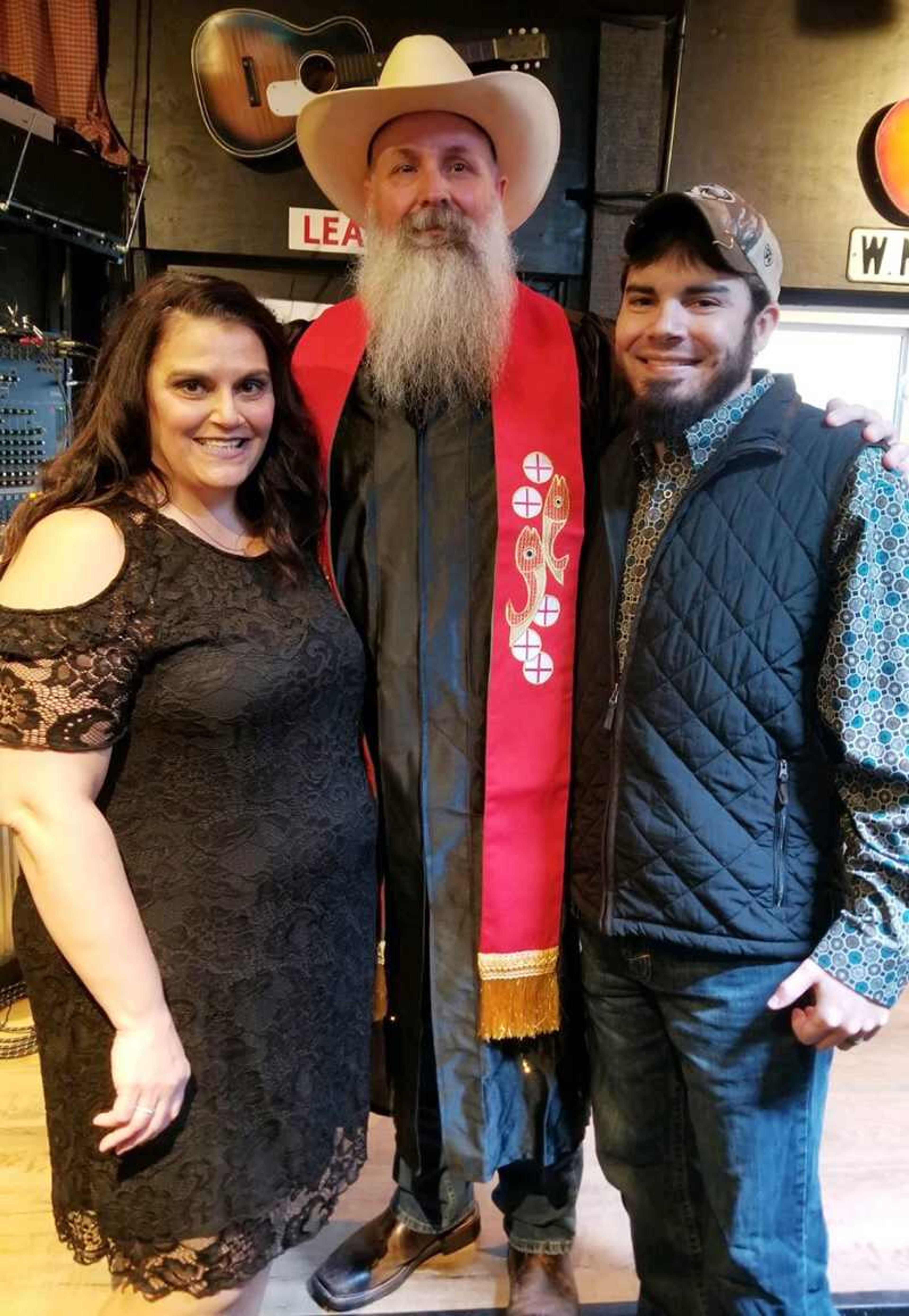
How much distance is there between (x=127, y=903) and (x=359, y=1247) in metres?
1.25

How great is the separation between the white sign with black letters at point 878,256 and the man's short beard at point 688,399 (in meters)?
2.80

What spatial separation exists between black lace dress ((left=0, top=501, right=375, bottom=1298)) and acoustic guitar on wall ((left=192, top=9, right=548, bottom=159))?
2794 millimetres

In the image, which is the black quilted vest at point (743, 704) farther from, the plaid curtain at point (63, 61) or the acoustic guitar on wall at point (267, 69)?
the plaid curtain at point (63, 61)

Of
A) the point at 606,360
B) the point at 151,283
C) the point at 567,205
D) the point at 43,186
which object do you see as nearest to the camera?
the point at 151,283

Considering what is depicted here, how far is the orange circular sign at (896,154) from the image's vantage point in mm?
3521

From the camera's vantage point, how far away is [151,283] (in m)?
1.27

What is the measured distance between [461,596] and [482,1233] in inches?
59.9

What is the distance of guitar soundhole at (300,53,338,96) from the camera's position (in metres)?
3.34

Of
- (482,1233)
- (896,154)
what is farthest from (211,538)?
(896,154)

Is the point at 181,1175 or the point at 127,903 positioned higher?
the point at 127,903

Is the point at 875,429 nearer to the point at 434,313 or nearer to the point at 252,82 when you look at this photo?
the point at 434,313

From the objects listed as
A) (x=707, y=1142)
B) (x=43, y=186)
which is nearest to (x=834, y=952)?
(x=707, y=1142)

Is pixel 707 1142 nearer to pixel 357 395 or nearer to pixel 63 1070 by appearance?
pixel 63 1070

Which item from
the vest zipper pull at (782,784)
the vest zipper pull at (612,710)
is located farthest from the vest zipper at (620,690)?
the vest zipper pull at (782,784)
